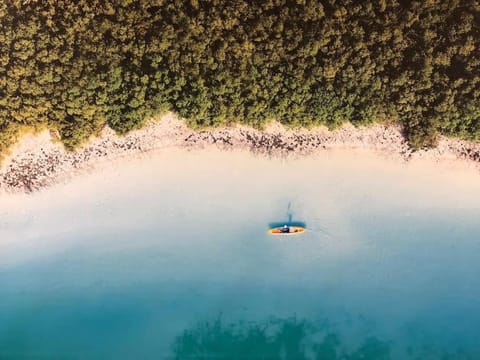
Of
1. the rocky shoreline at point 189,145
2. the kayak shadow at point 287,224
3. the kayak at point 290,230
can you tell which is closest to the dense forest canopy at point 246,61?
the rocky shoreline at point 189,145

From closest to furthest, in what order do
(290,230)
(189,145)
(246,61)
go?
(246,61) → (290,230) → (189,145)

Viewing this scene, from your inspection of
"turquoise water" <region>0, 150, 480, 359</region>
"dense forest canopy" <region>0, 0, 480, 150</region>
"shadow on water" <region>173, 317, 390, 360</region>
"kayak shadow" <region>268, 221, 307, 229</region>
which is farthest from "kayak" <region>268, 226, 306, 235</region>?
"dense forest canopy" <region>0, 0, 480, 150</region>

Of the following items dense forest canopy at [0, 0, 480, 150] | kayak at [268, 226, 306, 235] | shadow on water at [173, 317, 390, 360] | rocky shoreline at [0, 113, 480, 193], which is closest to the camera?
dense forest canopy at [0, 0, 480, 150]

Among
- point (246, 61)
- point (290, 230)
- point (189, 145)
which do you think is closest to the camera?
point (246, 61)

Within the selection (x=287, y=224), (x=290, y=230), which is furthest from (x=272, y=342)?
(x=287, y=224)

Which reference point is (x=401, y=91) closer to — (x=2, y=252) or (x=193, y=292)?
(x=193, y=292)

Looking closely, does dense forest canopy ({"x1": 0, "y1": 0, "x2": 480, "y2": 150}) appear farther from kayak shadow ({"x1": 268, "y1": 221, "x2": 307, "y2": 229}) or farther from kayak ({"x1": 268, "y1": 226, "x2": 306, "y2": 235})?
kayak ({"x1": 268, "y1": 226, "x2": 306, "y2": 235})

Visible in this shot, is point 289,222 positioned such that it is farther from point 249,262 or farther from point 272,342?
point 272,342
